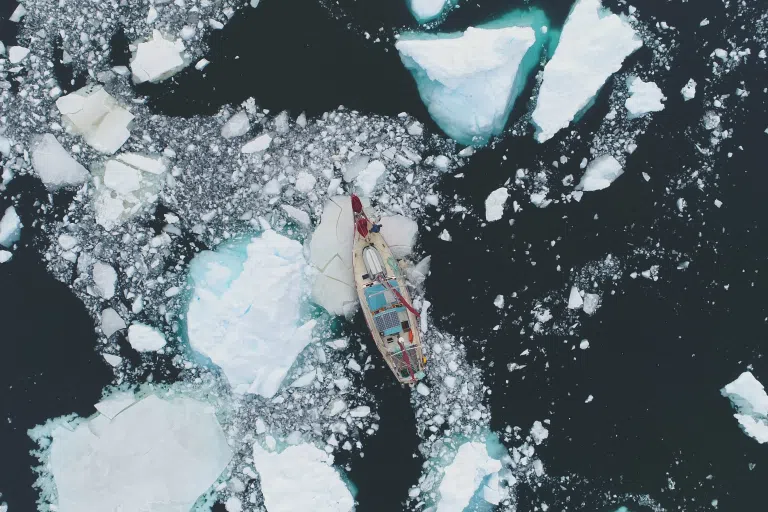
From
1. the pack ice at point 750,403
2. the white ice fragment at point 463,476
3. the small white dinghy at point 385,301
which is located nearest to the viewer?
the small white dinghy at point 385,301

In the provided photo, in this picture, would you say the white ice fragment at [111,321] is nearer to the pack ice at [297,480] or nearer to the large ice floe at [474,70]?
the pack ice at [297,480]

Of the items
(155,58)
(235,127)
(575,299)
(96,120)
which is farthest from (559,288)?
(96,120)

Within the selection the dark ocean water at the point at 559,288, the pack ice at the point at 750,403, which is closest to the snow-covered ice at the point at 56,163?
the dark ocean water at the point at 559,288

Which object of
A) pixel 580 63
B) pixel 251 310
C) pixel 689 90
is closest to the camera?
pixel 251 310

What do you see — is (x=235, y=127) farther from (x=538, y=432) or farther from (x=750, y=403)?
(x=750, y=403)

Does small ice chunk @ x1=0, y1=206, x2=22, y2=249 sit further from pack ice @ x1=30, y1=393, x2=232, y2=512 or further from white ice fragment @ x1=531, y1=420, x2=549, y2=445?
white ice fragment @ x1=531, y1=420, x2=549, y2=445

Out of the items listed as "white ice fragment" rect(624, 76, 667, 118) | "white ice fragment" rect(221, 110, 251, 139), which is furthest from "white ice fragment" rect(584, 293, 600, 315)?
"white ice fragment" rect(221, 110, 251, 139)

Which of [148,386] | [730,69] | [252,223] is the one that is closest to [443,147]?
[252,223]
